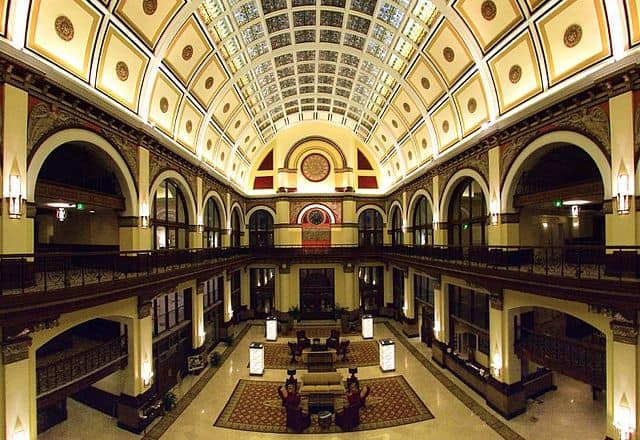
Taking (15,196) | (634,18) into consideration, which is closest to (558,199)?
(634,18)

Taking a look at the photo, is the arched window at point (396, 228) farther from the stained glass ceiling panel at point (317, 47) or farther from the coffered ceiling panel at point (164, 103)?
the coffered ceiling panel at point (164, 103)

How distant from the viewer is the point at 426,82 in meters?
14.4

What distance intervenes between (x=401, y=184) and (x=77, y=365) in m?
16.9

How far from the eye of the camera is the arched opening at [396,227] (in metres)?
22.6

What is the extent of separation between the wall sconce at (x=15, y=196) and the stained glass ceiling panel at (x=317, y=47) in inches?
315

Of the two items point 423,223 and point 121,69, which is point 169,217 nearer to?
point 121,69

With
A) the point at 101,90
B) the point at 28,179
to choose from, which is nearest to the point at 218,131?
the point at 101,90

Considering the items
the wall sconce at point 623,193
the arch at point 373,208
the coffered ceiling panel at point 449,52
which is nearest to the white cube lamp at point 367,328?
the arch at point 373,208

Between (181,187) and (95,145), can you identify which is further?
(181,187)

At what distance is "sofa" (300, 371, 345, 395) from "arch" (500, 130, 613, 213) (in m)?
7.71

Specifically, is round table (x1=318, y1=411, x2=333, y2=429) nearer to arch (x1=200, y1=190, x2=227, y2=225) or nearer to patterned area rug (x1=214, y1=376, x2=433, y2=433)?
patterned area rug (x1=214, y1=376, x2=433, y2=433)

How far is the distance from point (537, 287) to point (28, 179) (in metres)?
11.0

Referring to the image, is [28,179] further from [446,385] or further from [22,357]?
[446,385]

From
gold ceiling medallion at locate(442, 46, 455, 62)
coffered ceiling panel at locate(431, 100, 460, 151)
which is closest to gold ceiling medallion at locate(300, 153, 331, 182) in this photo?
coffered ceiling panel at locate(431, 100, 460, 151)
